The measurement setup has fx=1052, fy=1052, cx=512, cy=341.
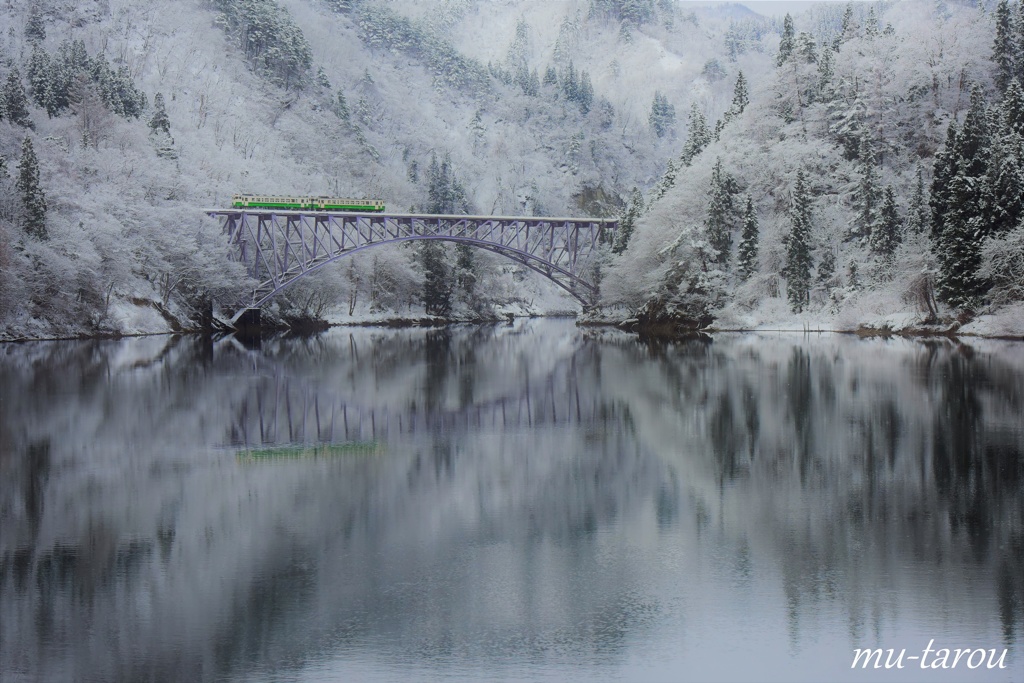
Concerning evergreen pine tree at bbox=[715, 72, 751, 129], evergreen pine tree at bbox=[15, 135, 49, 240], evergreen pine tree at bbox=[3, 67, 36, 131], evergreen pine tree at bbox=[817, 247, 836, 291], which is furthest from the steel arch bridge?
evergreen pine tree at bbox=[817, 247, 836, 291]

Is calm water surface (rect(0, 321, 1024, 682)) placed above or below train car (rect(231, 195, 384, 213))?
below

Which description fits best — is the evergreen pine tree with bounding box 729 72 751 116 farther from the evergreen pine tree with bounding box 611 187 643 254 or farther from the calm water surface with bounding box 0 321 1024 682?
the calm water surface with bounding box 0 321 1024 682

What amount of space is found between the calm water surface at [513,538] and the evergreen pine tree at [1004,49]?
56.7 m

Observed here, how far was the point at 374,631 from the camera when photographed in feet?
32.3

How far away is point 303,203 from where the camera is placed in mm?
85188

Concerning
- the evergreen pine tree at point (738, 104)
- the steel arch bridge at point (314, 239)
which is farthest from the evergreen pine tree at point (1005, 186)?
the evergreen pine tree at point (738, 104)

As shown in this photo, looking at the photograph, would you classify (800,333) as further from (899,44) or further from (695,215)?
(899,44)

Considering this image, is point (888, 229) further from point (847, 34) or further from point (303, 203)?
point (303, 203)

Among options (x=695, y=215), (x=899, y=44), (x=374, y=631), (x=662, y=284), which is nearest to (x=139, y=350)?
(x=662, y=284)

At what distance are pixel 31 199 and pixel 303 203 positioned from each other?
2438 cm

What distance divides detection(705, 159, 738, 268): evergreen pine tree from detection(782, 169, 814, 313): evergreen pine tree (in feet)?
14.4

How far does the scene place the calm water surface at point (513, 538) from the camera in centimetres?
940

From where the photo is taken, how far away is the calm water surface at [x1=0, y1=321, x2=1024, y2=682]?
30.8 feet

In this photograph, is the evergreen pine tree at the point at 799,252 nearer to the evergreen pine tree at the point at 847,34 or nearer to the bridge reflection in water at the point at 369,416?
the evergreen pine tree at the point at 847,34
